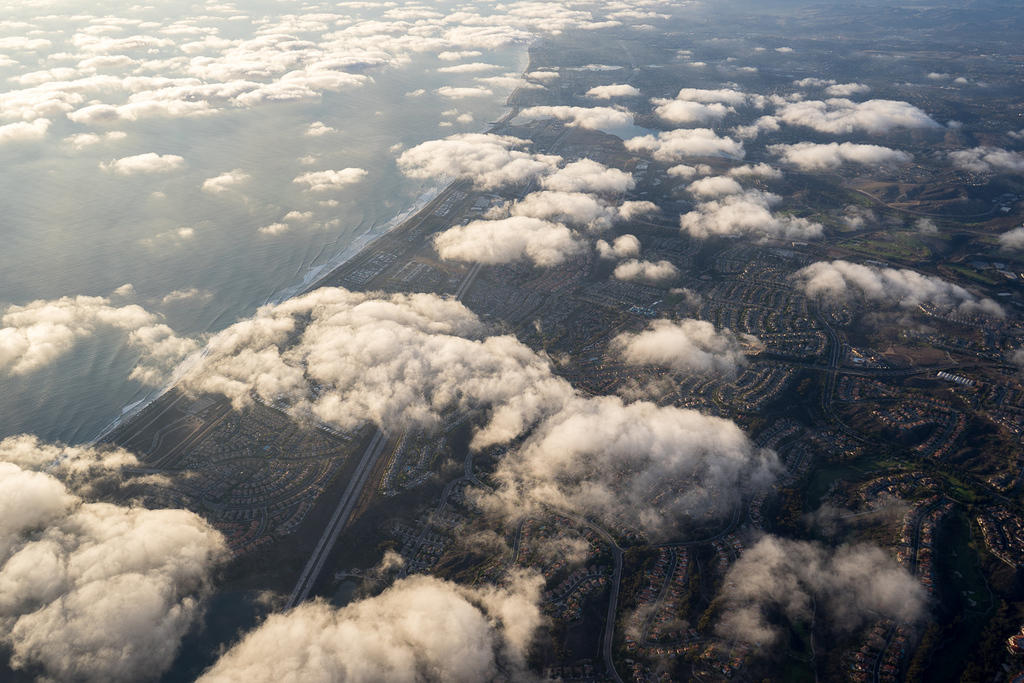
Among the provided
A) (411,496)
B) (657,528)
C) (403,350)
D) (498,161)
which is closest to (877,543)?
(657,528)

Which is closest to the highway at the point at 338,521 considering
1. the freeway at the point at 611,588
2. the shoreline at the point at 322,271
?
the freeway at the point at 611,588

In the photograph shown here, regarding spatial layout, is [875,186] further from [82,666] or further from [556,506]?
[82,666]

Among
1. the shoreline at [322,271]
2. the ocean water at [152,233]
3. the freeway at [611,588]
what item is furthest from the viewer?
the ocean water at [152,233]

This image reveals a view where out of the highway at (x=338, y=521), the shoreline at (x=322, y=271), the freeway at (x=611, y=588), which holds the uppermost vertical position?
the shoreline at (x=322, y=271)

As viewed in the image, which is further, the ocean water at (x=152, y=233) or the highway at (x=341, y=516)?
the ocean water at (x=152, y=233)

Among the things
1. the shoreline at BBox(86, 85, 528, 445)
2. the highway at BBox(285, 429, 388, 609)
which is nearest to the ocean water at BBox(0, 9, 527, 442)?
the shoreline at BBox(86, 85, 528, 445)

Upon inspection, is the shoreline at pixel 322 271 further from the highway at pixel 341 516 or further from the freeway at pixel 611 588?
the freeway at pixel 611 588

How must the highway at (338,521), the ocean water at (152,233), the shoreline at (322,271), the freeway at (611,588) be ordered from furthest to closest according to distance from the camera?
the ocean water at (152,233), the shoreline at (322,271), the highway at (338,521), the freeway at (611,588)
